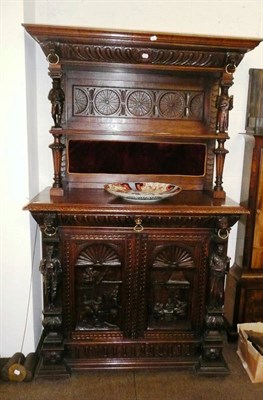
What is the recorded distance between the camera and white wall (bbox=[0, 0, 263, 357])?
184 centimetres

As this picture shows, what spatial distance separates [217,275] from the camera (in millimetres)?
1904

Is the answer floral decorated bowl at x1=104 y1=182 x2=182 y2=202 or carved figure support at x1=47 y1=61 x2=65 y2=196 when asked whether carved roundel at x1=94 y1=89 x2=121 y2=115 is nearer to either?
carved figure support at x1=47 y1=61 x2=65 y2=196

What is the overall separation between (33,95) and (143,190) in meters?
0.90

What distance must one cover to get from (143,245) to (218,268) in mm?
448

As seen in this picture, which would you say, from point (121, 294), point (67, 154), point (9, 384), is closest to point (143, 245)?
point (121, 294)

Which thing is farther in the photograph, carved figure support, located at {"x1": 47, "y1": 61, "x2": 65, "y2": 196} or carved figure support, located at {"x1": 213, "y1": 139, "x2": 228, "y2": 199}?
carved figure support, located at {"x1": 213, "y1": 139, "x2": 228, "y2": 199}

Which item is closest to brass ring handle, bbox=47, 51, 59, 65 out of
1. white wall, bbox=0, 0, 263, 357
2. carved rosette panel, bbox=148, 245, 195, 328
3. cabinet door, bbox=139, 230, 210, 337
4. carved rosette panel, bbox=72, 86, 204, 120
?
white wall, bbox=0, 0, 263, 357

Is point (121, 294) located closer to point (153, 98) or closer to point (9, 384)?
point (9, 384)

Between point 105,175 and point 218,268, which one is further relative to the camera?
point 105,175

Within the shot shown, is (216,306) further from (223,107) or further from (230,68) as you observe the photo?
(230,68)

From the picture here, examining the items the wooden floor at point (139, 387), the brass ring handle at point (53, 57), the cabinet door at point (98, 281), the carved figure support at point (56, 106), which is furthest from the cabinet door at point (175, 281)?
the brass ring handle at point (53, 57)

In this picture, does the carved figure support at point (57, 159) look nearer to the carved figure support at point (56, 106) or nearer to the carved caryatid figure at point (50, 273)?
the carved figure support at point (56, 106)

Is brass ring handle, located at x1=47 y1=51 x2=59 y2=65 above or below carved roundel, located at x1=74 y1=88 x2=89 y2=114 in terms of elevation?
above

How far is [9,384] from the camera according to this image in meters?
1.90
